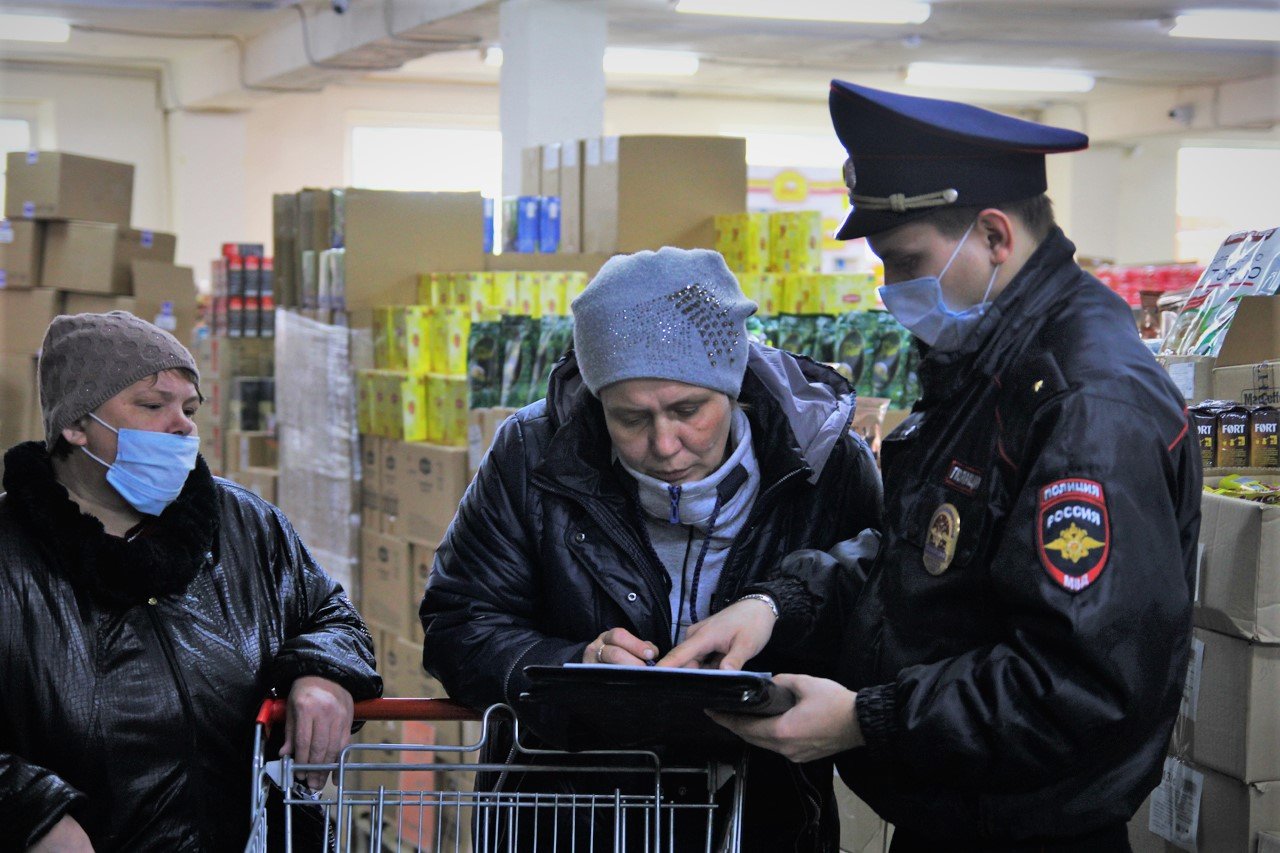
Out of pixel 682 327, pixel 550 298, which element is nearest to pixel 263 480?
pixel 550 298

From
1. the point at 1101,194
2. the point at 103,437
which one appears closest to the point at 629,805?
the point at 103,437

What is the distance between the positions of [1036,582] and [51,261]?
7083 millimetres

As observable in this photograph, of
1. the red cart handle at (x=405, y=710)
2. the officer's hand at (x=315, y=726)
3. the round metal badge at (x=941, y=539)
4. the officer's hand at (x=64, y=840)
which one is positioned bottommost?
the officer's hand at (x=64, y=840)

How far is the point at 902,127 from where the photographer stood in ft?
5.25

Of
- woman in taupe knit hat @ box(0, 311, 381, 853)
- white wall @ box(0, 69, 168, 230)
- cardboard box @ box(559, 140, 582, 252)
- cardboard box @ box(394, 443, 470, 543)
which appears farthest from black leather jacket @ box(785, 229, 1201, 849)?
white wall @ box(0, 69, 168, 230)

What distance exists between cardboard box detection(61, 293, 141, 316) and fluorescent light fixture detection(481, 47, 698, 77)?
569cm

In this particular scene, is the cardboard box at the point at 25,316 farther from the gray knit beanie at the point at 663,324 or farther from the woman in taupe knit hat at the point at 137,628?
the gray knit beanie at the point at 663,324

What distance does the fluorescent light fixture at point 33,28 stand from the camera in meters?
11.5

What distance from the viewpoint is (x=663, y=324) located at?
183cm

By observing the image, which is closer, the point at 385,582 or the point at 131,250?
the point at 385,582

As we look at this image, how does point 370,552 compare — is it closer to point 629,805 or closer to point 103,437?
point 103,437

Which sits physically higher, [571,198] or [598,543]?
[571,198]

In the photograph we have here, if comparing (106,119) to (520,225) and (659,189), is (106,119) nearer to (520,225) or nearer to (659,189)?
(520,225)

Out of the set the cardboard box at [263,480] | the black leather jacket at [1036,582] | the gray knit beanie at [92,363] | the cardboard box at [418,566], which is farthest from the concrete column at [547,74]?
the black leather jacket at [1036,582]
